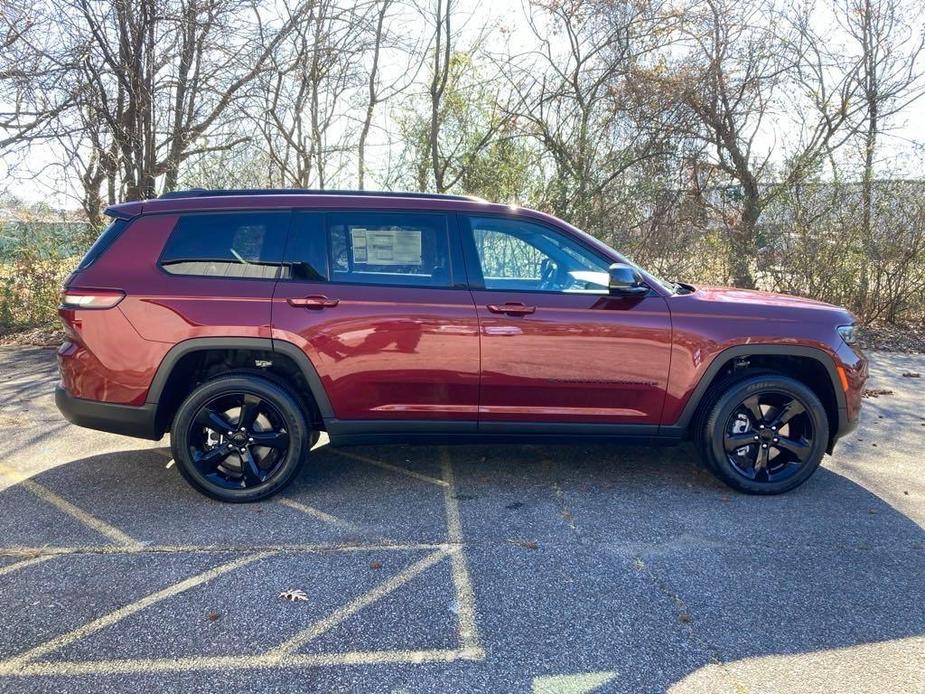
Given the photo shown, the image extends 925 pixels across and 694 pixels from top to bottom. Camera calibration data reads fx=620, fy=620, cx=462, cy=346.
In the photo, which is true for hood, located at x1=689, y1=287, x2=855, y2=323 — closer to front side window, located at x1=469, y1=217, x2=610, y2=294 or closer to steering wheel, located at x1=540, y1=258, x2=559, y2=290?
front side window, located at x1=469, y1=217, x2=610, y2=294

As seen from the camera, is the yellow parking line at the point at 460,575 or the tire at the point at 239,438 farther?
the tire at the point at 239,438

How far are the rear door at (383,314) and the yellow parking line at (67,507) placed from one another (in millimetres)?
1293

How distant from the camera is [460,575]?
2.92 m

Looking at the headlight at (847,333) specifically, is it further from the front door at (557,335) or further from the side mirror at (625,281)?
the side mirror at (625,281)

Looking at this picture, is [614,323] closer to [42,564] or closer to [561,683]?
[561,683]

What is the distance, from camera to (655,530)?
3.43 meters

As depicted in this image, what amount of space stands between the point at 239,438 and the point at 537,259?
2.10 metres

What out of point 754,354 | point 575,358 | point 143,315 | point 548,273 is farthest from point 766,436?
point 143,315

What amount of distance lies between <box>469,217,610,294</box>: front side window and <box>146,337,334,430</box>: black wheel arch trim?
1204 millimetres

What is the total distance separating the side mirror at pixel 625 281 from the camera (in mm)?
3543

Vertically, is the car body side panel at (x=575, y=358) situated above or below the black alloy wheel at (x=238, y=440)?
above

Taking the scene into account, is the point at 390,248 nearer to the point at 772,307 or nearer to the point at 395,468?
the point at 395,468

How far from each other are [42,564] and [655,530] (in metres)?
3.12

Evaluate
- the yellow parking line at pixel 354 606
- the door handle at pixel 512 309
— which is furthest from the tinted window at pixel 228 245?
the yellow parking line at pixel 354 606
